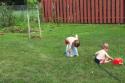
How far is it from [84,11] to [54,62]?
1241 cm

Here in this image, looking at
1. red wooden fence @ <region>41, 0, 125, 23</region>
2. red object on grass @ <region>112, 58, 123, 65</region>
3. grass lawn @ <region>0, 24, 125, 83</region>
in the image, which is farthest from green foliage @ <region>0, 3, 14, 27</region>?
red object on grass @ <region>112, 58, 123, 65</region>

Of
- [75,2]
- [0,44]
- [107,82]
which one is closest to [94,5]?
[75,2]

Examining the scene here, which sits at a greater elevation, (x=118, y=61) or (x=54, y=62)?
(x=118, y=61)

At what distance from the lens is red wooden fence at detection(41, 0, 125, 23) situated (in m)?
22.6

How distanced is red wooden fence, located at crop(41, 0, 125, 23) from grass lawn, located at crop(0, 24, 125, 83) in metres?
5.78

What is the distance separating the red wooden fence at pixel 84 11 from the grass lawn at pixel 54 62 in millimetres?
5775

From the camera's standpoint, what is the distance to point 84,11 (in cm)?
2339

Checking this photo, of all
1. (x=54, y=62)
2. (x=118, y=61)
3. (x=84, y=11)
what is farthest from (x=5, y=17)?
(x=118, y=61)

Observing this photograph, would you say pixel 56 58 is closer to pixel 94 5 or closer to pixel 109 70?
pixel 109 70

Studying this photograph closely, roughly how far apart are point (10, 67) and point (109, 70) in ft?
8.16

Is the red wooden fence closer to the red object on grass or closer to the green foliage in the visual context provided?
the green foliage

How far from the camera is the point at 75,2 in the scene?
928 inches

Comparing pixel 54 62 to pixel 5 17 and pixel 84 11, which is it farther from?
pixel 84 11

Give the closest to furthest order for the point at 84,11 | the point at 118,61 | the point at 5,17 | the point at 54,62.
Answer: the point at 118,61, the point at 54,62, the point at 5,17, the point at 84,11
